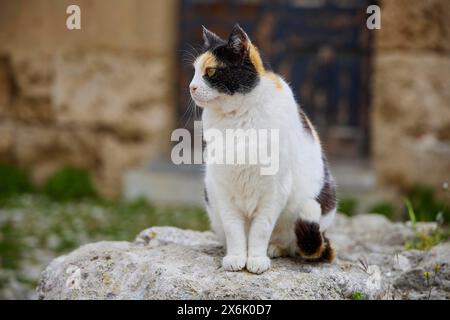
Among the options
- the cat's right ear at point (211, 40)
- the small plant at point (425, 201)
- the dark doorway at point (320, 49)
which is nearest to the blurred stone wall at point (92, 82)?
the dark doorway at point (320, 49)

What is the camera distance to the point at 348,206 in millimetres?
6008

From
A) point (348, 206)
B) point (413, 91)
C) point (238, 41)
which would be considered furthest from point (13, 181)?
point (238, 41)

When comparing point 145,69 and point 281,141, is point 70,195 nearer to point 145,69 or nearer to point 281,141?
point 145,69

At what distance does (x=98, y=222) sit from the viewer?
5797 millimetres

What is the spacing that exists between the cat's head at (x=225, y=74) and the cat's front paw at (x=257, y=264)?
2.02 feet

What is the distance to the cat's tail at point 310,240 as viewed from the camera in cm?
271

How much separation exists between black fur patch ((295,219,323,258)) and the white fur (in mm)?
32

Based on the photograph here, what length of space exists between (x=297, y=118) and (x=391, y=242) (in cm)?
121

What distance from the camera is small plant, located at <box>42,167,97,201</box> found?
658 centimetres

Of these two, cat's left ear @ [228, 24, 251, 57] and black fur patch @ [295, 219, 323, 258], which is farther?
black fur patch @ [295, 219, 323, 258]

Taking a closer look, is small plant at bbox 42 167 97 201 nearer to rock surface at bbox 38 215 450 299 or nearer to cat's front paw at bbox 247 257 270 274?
rock surface at bbox 38 215 450 299

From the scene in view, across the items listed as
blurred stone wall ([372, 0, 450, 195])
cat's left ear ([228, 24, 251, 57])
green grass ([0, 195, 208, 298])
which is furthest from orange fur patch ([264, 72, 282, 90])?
blurred stone wall ([372, 0, 450, 195])

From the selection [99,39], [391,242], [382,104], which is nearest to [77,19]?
[99,39]

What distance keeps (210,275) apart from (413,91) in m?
4.01
